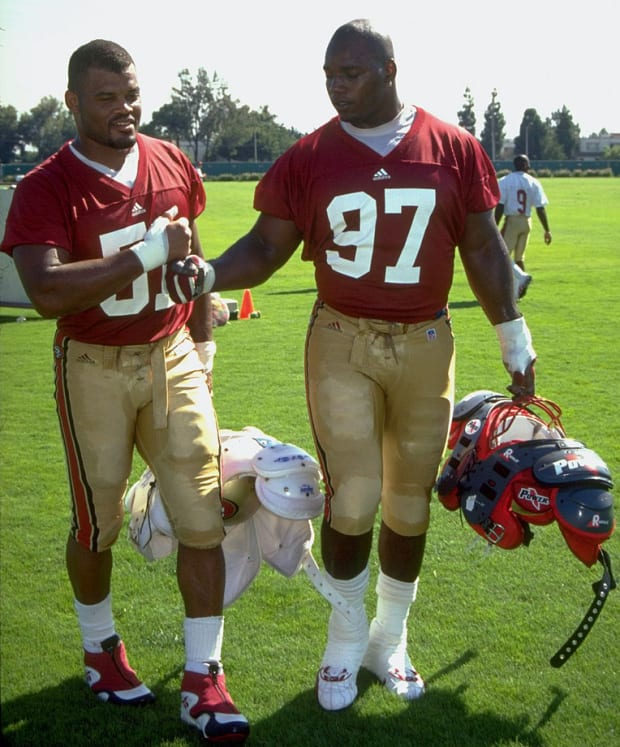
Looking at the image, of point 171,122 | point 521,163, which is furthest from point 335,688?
Answer: point 171,122

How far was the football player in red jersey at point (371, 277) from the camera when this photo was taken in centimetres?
344

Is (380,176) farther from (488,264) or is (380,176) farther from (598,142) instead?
(598,142)

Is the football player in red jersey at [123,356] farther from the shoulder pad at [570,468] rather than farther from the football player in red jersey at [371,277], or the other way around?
the shoulder pad at [570,468]

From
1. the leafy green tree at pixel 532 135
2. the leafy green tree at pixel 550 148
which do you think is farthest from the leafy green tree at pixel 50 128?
the leafy green tree at pixel 550 148

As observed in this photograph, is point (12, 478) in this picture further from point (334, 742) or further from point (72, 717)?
point (334, 742)

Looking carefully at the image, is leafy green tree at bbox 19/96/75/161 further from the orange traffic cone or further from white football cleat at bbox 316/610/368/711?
white football cleat at bbox 316/610/368/711

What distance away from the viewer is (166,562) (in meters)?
4.72

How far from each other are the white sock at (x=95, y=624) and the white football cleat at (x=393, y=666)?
100cm

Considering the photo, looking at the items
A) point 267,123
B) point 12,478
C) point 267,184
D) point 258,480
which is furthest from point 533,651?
point 267,123

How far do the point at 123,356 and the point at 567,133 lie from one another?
113 metres

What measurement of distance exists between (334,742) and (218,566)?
72cm

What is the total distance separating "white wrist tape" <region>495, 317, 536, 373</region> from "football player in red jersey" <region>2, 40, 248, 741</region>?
1170mm

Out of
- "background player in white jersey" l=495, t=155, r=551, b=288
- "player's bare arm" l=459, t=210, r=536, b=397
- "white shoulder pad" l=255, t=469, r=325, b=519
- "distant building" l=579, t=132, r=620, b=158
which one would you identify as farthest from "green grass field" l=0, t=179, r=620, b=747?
"distant building" l=579, t=132, r=620, b=158

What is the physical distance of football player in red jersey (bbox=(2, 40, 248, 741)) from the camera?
3271 millimetres
